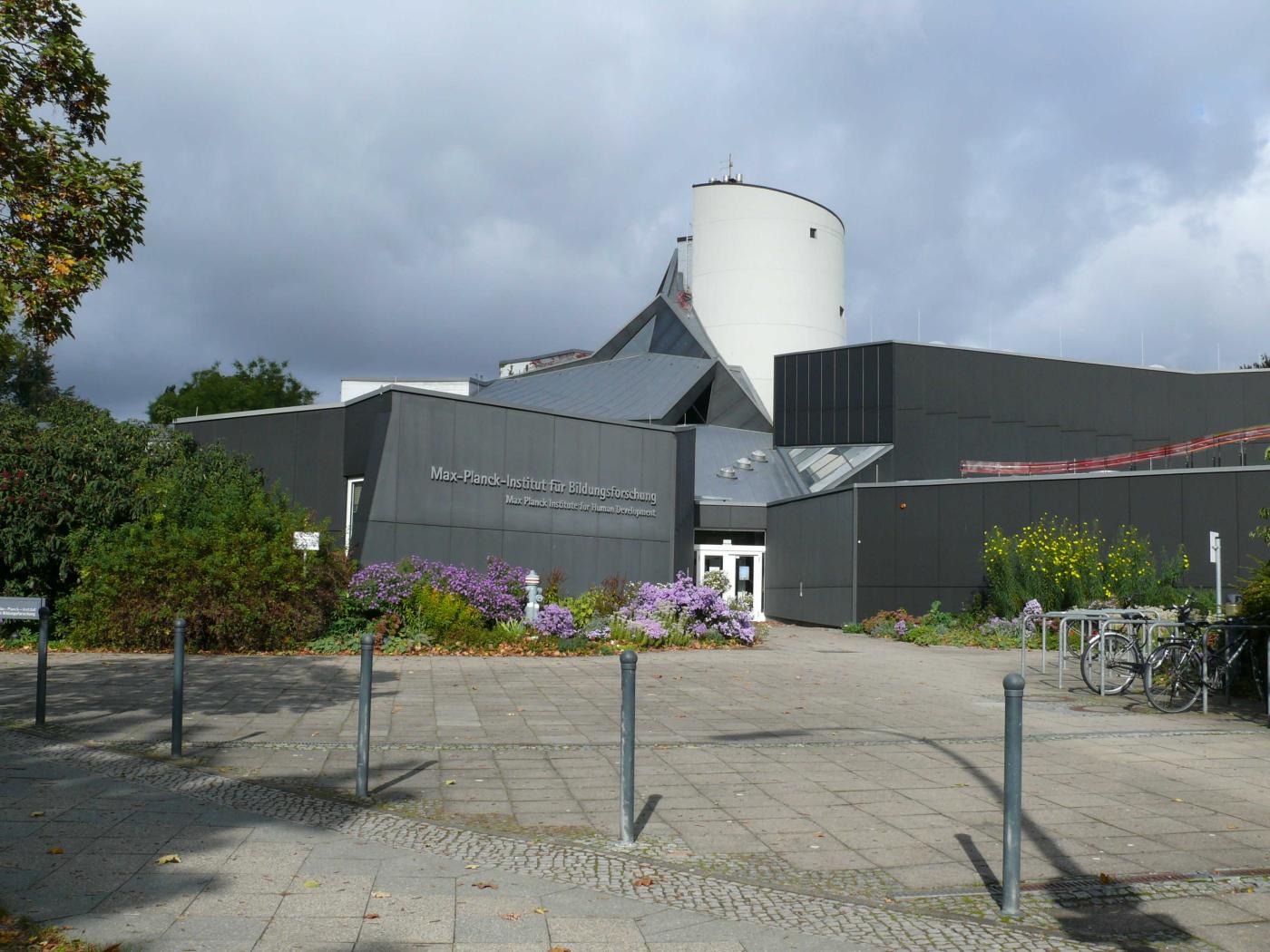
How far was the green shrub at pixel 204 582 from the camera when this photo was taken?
15.2 metres

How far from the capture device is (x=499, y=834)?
5816mm

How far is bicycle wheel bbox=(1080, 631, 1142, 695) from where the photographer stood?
12109 mm

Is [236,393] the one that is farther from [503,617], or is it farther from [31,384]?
[503,617]

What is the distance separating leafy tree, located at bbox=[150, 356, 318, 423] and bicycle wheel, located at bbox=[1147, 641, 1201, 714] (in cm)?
5740

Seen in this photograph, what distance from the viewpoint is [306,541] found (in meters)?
16.1

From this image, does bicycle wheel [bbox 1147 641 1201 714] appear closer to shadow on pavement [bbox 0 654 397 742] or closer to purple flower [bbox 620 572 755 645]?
shadow on pavement [bbox 0 654 397 742]

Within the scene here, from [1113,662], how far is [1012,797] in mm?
8447

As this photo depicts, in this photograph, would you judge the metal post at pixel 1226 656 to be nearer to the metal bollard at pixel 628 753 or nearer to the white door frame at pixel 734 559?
the metal bollard at pixel 628 753

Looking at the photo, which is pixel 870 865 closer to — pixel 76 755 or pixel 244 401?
pixel 76 755

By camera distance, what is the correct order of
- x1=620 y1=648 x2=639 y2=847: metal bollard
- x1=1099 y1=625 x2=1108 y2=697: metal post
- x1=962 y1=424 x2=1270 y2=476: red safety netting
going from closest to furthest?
x1=620 y1=648 x2=639 y2=847: metal bollard, x1=1099 y1=625 x2=1108 y2=697: metal post, x1=962 y1=424 x2=1270 y2=476: red safety netting

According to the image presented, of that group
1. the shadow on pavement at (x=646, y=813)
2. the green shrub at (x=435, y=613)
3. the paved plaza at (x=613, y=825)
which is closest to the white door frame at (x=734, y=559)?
the green shrub at (x=435, y=613)

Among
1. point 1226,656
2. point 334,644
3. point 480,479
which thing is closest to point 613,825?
point 1226,656

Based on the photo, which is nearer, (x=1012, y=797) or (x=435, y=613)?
(x=1012, y=797)

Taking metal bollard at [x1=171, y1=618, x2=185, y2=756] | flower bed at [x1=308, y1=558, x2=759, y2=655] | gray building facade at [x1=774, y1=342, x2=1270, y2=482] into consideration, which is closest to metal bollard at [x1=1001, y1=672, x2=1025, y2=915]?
metal bollard at [x1=171, y1=618, x2=185, y2=756]
